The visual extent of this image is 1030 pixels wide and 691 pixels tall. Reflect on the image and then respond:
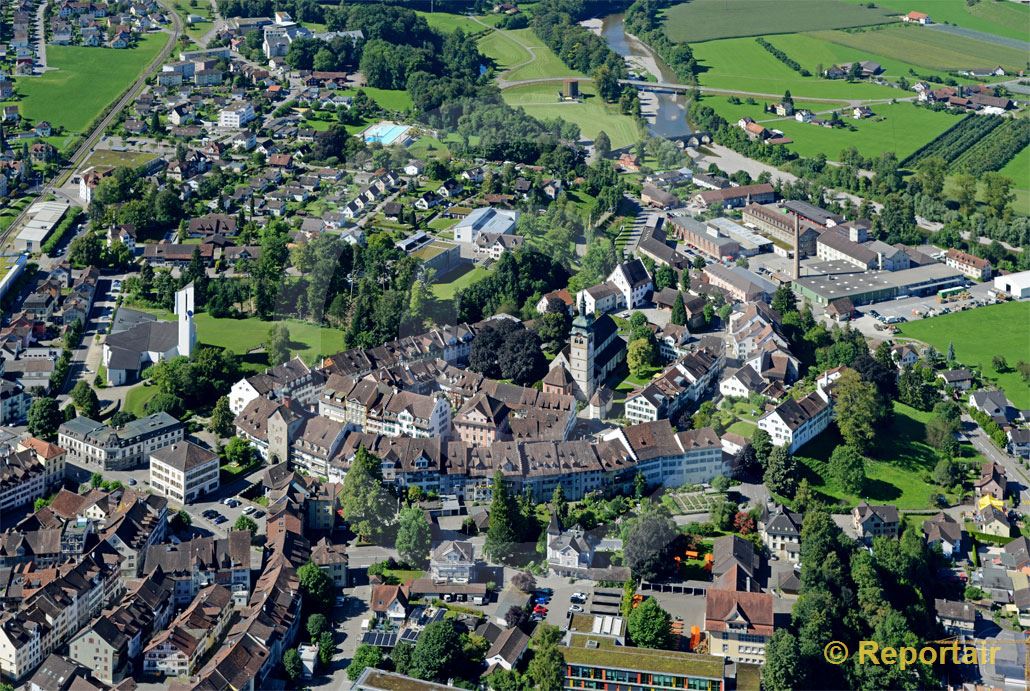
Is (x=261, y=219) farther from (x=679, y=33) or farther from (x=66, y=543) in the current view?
(x=679, y=33)

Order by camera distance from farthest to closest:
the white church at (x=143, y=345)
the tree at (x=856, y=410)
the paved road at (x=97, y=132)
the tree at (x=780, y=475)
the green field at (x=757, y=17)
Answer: the green field at (x=757, y=17) → the paved road at (x=97, y=132) → the white church at (x=143, y=345) → the tree at (x=856, y=410) → the tree at (x=780, y=475)

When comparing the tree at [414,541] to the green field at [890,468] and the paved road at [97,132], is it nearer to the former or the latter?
the green field at [890,468]

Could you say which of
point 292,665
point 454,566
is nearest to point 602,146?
point 454,566

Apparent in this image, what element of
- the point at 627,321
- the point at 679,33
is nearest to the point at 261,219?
the point at 627,321

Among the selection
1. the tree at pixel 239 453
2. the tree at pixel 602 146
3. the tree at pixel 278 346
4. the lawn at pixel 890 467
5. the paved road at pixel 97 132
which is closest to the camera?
the lawn at pixel 890 467

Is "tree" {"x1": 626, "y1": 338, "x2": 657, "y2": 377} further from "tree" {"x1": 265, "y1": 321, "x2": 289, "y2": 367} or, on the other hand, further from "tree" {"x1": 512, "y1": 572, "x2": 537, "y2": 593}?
"tree" {"x1": 512, "y1": 572, "x2": 537, "y2": 593}

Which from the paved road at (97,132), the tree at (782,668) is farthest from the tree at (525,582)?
the paved road at (97,132)

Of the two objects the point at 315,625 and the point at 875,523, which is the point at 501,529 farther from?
the point at 875,523

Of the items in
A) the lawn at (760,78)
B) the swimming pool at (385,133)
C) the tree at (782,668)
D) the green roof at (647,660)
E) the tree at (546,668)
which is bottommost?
the lawn at (760,78)

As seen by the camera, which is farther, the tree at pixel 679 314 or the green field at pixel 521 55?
the green field at pixel 521 55
